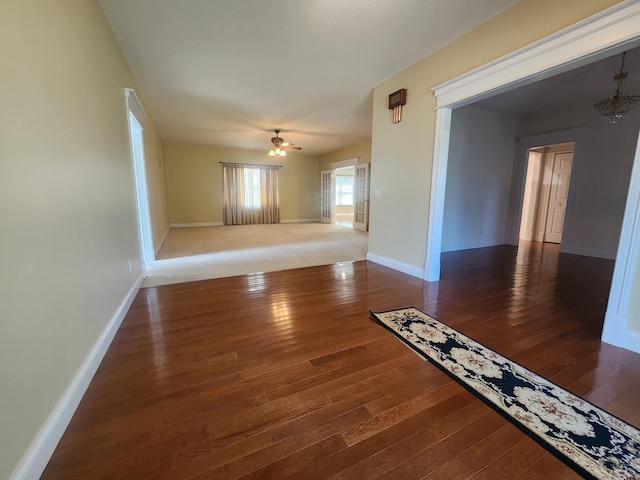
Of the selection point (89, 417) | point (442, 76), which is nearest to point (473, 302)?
point (442, 76)

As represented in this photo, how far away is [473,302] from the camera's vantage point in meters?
2.60

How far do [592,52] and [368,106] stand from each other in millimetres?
3156

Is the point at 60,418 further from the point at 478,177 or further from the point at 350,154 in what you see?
the point at 350,154

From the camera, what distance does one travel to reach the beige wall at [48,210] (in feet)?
3.07

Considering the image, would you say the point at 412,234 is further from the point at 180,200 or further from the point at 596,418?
the point at 180,200

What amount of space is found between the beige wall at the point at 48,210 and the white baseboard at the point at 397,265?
122 inches

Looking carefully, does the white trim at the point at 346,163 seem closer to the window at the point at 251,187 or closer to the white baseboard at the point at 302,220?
the white baseboard at the point at 302,220

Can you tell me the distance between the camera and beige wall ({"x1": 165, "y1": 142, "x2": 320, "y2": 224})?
8.15 meters

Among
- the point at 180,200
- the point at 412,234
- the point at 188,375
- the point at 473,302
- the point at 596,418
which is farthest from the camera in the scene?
the point at 180,200

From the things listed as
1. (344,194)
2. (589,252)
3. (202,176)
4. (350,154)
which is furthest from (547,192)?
(202,176)

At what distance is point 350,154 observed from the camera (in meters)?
8.34

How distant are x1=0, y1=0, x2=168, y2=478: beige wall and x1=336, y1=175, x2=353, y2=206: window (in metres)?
11.8

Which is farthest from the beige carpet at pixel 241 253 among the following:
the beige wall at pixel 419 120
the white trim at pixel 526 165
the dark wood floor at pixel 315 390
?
the white trim at pixel 526 165

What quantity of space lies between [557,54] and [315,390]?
2.85 m
